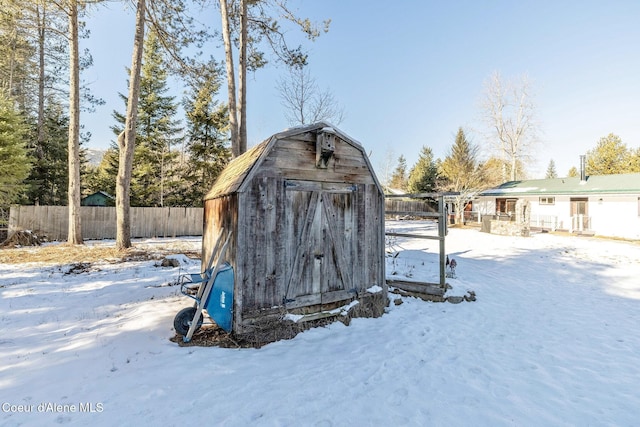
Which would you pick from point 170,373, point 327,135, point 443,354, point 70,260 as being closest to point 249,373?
point 170,373

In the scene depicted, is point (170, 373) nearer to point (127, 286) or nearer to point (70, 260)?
point (127, 286)

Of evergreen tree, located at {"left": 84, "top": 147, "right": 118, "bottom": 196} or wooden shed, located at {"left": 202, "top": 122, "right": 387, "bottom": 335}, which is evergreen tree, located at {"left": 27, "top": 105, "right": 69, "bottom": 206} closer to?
evergreen tree, located at {"left": 84, "top": 147, "right": 118, "bottom": 196}

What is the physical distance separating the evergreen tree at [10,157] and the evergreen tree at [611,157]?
50.8 metres

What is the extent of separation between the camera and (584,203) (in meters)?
20.4

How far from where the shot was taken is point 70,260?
934cm

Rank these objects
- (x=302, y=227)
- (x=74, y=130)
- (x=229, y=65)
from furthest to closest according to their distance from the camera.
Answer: (x=74, y=130), (x=229, y=65), (x=302, y=227)

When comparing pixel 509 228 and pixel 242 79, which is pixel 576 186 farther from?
pixel 242 79

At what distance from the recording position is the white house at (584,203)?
59.0 ft

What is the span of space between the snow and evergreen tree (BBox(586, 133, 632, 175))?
37462 millimetres

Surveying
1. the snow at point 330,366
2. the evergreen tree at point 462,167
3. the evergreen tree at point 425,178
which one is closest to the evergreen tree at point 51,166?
the snow at point 330,366

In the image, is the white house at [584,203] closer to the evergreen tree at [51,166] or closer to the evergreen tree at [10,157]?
the evergreen tree at [10,157]

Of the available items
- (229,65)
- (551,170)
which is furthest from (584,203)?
(551,170)

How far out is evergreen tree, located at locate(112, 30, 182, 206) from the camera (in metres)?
20.6

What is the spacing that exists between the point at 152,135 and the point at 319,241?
21.4 m
